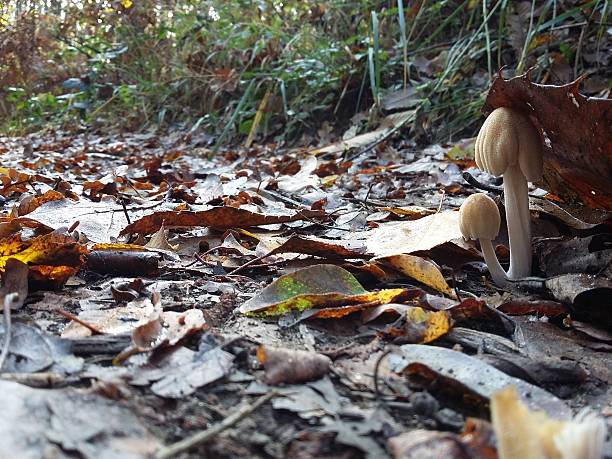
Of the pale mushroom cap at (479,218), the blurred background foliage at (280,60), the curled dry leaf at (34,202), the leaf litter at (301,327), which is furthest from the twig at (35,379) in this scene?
the blurred background foliage at (280,60)

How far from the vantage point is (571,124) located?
1.45 meters

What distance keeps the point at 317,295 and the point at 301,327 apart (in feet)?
0.28

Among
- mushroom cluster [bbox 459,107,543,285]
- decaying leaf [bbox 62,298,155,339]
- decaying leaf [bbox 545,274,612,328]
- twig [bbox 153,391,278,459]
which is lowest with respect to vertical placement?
decaying leaf [bbox 545,274,612,328]

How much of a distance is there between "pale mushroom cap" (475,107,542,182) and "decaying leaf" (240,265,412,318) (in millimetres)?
429

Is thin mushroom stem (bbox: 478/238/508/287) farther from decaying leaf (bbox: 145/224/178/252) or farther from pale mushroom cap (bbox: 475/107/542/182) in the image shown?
decaying leaf (bbox: 145/224/178/252)

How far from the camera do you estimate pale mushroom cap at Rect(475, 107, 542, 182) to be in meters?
1.46

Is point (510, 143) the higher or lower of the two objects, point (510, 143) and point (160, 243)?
the higher

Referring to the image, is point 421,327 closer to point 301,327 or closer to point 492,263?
point 301,327

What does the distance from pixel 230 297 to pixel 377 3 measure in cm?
530

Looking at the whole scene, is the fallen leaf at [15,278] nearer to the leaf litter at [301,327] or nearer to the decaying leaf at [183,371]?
the leaf litter at [301,327]

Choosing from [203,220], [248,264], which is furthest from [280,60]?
[248,264]

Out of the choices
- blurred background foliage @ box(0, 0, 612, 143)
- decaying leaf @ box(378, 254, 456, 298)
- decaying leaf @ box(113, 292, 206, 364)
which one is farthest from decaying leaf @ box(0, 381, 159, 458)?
blurred background foliage @ box(0, 0, 612, 143)

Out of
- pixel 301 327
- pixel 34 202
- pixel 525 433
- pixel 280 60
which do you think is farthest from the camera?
pixel 280 60

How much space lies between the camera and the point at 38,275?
1397 mm
